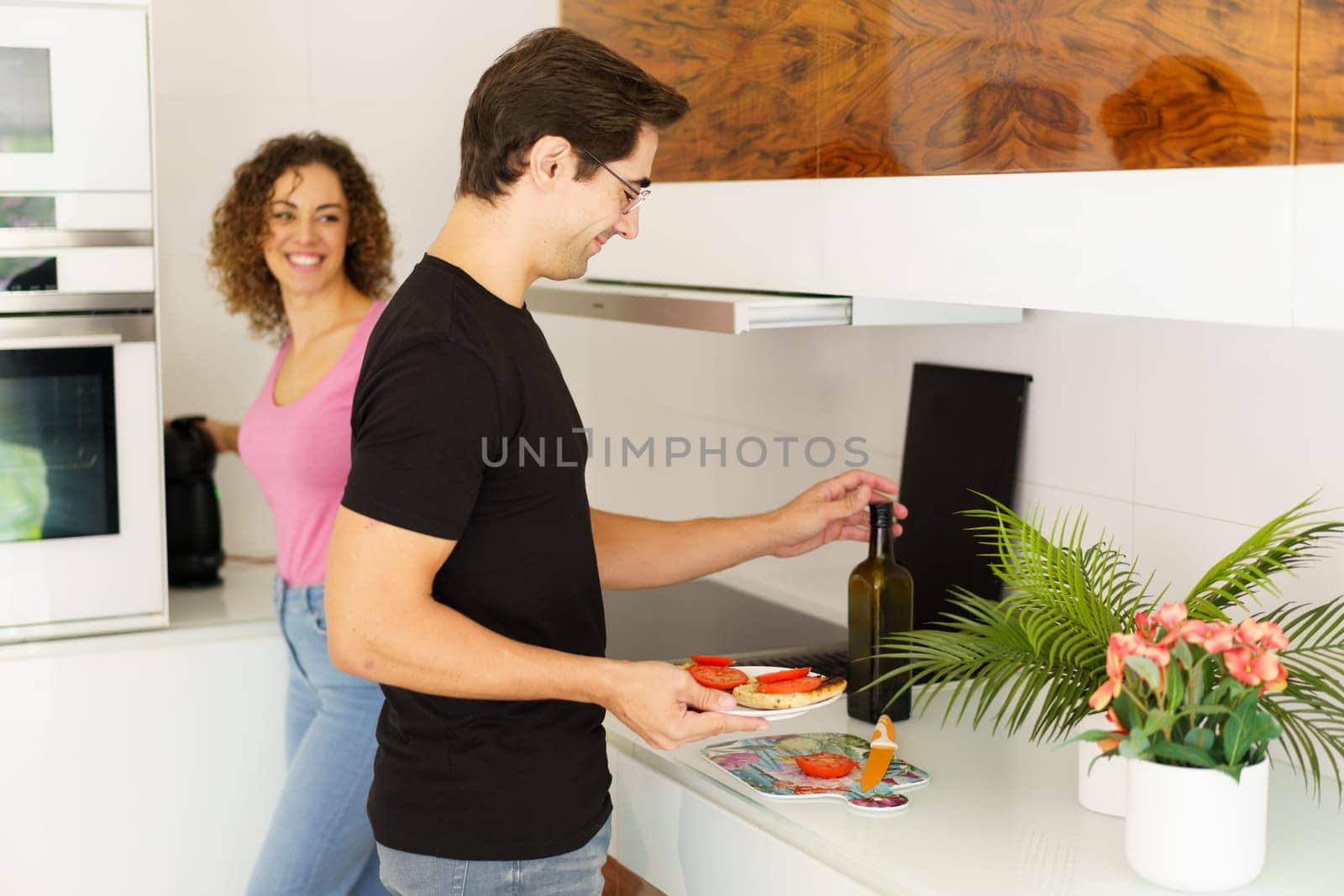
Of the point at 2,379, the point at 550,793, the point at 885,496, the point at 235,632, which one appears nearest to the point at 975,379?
the point at 885,496

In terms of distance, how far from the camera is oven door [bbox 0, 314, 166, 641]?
2082 mm

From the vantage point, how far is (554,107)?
1262 millimetres

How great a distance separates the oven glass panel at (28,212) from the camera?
2035 millimetres

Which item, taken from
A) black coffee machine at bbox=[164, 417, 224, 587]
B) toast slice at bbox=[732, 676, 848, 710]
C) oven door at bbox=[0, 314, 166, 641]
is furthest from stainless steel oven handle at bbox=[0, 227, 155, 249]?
toast slice at bbox=[732, 676, 848, 710]

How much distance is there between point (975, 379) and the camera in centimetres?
200

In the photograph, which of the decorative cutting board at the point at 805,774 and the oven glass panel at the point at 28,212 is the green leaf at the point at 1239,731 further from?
the oven glass panel at the point at 28,212

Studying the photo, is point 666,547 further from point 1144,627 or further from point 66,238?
point 66,238

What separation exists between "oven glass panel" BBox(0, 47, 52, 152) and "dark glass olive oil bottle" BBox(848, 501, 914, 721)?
131 cm

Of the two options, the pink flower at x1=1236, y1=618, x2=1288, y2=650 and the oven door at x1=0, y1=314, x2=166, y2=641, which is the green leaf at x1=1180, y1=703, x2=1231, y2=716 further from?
the oven door at x1=0, y1=314, x2=166, y2=641

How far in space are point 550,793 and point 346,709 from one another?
2.27 feet

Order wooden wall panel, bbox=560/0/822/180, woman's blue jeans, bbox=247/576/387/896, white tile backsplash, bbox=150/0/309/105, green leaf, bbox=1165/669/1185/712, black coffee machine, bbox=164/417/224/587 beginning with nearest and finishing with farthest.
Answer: green leaf, bbox=1165/669/1185/712, wooden wall panel, bbox=560/0/822/180, woman's blue jeans, bbox=247/576/387/896, black coffee machine, bbox=164/417/224/587, white tile backsplash, bbox=150/0/309/105

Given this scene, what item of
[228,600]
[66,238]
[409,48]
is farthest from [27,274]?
[409,48]

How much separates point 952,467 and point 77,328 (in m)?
1.29

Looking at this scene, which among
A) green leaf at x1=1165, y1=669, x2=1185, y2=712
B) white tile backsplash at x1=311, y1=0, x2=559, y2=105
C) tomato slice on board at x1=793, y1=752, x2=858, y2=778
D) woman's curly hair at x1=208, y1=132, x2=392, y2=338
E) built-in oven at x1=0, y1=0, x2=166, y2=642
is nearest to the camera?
green leaf at x1=1165, y1=669, x2=1185, y2=712
